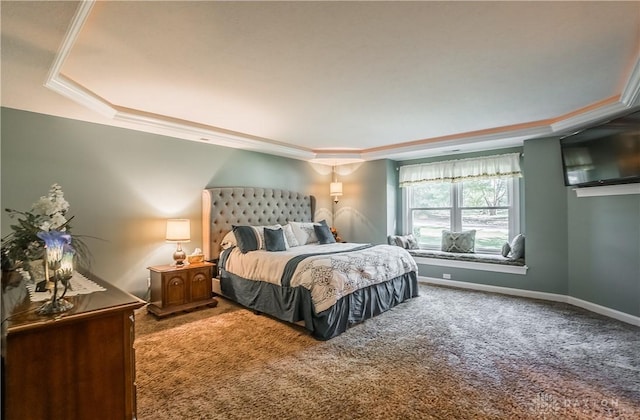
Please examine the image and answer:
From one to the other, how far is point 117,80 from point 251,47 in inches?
56.9

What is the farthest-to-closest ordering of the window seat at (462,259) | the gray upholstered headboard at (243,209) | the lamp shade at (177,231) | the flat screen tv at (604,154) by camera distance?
the window seat at (462,259) → the gray upholstered headboard at (243,209) → the lamp shade at (177,231) → the flat screen tv at (604,154)

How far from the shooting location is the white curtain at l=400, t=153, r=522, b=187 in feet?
15.9

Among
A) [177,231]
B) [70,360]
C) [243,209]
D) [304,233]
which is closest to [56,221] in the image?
[70,360]

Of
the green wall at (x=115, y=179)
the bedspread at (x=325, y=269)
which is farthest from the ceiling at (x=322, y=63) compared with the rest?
the bedspread at (x=325, y=269)

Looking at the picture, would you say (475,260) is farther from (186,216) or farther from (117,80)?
(117,80)

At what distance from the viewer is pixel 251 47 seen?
7.17 feet

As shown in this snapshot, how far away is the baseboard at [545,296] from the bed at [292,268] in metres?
1.13

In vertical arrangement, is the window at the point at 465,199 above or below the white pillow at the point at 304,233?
above

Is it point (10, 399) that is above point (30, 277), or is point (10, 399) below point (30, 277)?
below

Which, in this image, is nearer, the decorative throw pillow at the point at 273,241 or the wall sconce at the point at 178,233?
the wall sconce at the point at 178,233

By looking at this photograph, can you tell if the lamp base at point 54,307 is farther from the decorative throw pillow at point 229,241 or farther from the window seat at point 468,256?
the window seat at point 468,256

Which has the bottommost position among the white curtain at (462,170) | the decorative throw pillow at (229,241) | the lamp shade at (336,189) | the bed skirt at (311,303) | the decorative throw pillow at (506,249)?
the bed skirt at (311,303)

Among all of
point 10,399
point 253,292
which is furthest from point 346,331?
point 10,399

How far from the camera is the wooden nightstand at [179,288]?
142 inches
